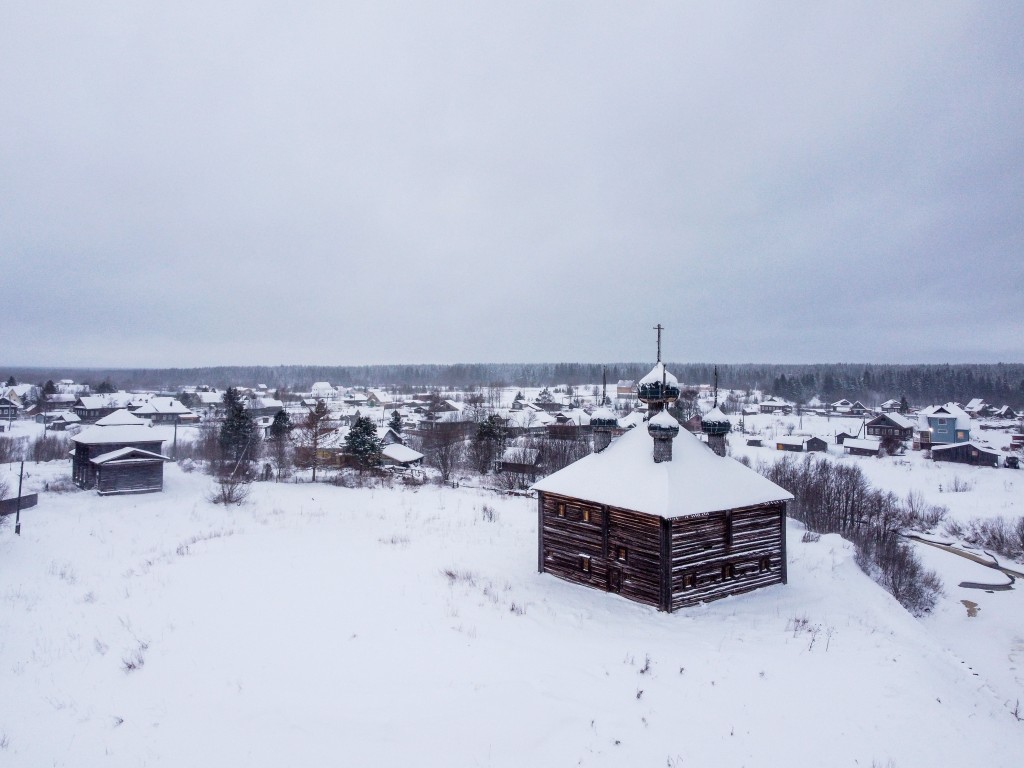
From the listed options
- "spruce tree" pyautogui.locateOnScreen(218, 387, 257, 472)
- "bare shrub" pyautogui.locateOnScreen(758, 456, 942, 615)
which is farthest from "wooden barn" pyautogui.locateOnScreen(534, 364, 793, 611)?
"spruce tree" pyautogui.locateOnScreen(218, 387, 257, 472)

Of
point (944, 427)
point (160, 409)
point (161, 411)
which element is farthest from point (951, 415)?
point (160, 409)

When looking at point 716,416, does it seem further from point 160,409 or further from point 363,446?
point 160,409

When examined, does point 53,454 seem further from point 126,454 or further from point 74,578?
point 74,578

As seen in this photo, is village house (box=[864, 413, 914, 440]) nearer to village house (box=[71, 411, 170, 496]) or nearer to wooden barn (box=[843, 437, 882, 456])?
wooden barn (box=[843, 437, 882, 456])

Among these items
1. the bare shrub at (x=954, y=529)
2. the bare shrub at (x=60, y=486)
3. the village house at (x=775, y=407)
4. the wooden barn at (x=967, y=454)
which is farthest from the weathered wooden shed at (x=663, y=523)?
the village house at (x=775, y=407)

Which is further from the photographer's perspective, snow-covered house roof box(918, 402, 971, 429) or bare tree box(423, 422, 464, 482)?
snow-covered house roof box(918, 402, 971, 429)
